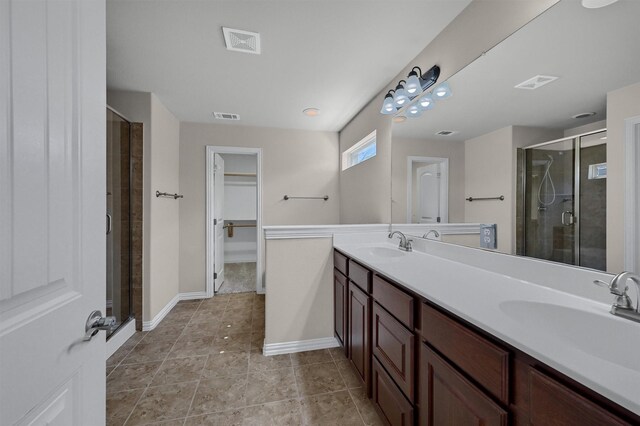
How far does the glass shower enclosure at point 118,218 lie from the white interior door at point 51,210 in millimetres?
1808

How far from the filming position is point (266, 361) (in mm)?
2016

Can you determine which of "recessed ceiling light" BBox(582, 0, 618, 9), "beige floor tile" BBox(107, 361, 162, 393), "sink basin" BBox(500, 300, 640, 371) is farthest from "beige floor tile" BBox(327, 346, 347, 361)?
"recessed ceiling light" BBox(582, 0, 618, 9)

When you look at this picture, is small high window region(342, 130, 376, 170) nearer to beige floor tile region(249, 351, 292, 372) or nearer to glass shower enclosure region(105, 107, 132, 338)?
beige floor tile region(249, 351, 292, 372)

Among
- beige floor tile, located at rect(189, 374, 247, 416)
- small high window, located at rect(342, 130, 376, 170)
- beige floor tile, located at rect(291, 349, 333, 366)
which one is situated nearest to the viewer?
beige floor tile, located at rect(189, 374, 247, 416)

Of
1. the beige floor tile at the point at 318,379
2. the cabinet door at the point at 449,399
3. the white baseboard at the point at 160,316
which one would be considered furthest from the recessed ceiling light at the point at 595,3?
the white baseboard at the point at 160,316

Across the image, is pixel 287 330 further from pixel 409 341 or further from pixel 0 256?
pixel 0 256

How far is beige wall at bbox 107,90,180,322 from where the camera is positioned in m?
2.55

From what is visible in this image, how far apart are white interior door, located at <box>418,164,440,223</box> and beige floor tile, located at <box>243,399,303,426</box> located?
1515 millimetres

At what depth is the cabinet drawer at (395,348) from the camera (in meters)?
1.06

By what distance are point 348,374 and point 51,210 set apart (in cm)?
194

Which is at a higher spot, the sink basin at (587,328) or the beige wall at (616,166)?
the beige wall at (616,166)

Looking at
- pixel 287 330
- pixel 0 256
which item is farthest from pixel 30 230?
pixel 287 330

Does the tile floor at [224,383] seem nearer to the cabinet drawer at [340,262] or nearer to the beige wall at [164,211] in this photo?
the beige wall at [164,211]

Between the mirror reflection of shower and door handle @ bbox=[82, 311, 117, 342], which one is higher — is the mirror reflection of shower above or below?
above
